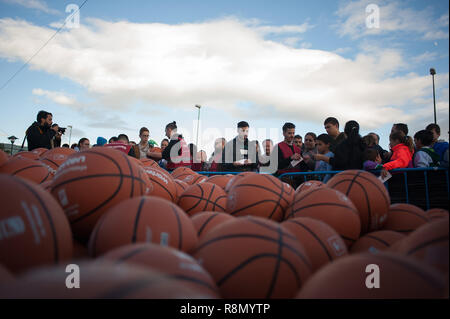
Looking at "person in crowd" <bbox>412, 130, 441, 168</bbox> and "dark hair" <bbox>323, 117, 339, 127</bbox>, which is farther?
"dark hair" <bbox>323, 117, 339, 127</bbox>

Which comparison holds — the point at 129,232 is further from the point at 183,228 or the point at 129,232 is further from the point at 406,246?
the point at 406,246

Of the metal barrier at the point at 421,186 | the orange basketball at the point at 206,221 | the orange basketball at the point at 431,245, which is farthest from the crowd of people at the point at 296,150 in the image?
the orange basketball at the point at 431,245

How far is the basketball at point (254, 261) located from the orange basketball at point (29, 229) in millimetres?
816

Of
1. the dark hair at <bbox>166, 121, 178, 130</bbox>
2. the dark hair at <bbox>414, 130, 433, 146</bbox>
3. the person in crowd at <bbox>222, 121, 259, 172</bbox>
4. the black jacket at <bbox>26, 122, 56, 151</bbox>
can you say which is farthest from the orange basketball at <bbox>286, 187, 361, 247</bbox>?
the black jacket at <bbox>26, 122, 56, 151</bbox>

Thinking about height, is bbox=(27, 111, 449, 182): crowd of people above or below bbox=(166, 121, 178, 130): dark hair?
below

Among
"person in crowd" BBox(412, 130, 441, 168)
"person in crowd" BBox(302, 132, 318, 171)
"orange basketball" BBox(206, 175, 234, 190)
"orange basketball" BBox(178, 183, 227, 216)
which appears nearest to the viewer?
"orange basketball" BBox(178, 183, 227, 216)

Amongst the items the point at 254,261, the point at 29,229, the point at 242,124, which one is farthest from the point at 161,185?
the point at 242,124

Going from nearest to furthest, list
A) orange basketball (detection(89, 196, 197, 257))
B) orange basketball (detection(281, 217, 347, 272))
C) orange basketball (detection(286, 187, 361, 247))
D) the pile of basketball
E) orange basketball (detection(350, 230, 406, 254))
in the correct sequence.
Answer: the pile of basketball < orange basketball (detection(89, 196, 197, 257)) < orange basketball (detection(281, 217, 347, 272)) < orange basketball (detection(350, 230, 406, 254)) < orange basketball (detection(286, 187, 361, 247))

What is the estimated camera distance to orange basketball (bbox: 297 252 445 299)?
1260 mm

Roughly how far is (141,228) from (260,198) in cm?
151

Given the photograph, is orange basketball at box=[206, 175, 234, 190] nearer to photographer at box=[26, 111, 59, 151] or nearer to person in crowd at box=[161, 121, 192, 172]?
person in crowd at box=[161, 121, 192, 172]

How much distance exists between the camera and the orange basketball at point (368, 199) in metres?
3.08

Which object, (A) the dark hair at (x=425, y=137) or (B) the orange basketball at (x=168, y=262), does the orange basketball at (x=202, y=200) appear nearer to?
(B) the orange basketball at (x=168, y=262)

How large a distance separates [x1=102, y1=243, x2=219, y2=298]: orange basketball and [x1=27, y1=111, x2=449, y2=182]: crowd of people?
398cm
